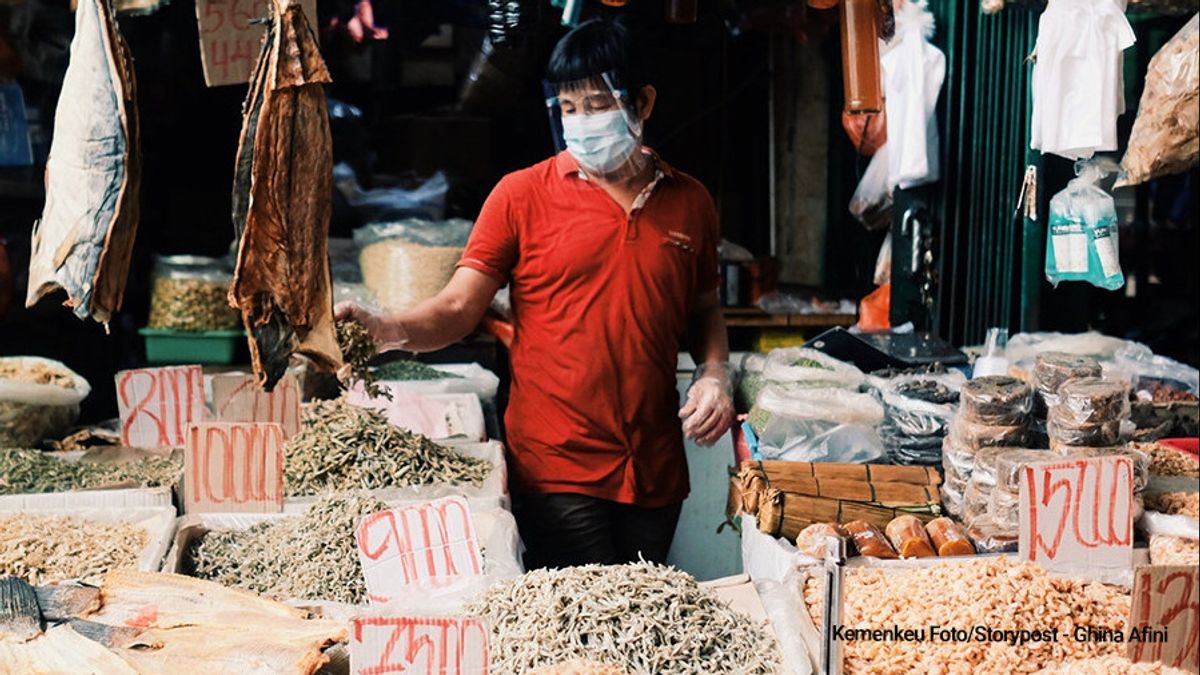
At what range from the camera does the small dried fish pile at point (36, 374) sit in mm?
3292

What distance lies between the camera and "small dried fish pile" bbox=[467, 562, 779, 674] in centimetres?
188

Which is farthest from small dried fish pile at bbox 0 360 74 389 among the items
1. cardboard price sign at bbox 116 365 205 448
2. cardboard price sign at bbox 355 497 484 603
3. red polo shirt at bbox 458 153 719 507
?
cardboard price sign at bbox 355 497 484 603

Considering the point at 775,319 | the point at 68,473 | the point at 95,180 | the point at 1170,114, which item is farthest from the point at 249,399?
the point at 775,319

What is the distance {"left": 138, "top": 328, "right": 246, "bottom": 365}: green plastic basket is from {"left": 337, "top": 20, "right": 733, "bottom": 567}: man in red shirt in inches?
70.0

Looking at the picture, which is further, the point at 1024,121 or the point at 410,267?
the point at 410,267

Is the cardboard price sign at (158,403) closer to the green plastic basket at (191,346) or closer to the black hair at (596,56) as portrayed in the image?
the black hair at (596,56)

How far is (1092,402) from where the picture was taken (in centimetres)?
246

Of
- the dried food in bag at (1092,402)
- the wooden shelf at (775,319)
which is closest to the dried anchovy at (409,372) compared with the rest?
the wooden shelf at (775,319)

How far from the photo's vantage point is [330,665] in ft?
6.23

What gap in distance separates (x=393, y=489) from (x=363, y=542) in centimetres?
76

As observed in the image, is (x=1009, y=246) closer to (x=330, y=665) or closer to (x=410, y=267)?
(x=410, y=267)

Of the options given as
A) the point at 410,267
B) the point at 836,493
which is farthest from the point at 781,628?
the point at 410,267

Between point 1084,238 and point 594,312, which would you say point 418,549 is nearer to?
point 594,312

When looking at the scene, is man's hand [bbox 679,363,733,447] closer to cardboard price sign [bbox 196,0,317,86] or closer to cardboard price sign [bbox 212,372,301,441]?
cardboard price sign [bbox 212,372,301,441]
